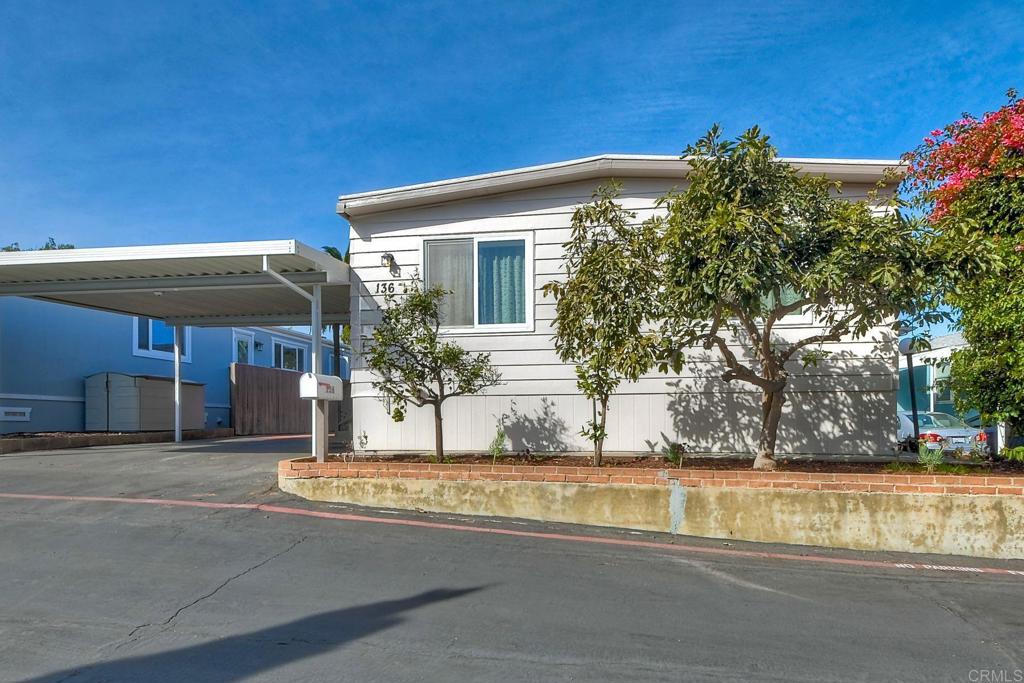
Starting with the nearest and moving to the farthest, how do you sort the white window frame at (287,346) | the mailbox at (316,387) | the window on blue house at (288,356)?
the mailbox at (316,387) → the white window frame at (287,346) → the window on blue house at (288,356)

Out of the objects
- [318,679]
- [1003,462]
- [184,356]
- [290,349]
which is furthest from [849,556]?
[290,349]

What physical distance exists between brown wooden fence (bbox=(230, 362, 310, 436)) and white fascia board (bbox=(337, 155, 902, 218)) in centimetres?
1307

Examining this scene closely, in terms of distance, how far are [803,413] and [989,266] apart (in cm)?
322

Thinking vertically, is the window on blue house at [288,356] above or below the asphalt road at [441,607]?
above

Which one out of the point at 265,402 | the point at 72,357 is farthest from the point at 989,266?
the point at 265,402

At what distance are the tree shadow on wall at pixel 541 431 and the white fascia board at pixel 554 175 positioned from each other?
2.84m

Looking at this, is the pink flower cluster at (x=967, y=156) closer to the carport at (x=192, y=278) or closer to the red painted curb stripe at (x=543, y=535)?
the red painted curb stripe at (x=543, y=535)

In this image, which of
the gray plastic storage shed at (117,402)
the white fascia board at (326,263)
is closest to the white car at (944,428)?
the white fascia board at (326,263)

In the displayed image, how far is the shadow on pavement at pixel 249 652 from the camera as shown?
13.5ft

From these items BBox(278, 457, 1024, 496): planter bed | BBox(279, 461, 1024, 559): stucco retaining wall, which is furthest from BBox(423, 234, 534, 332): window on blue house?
BBox(279, 461, 1024, 559): stucco retaining wall

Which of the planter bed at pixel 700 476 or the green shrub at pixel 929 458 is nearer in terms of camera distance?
the planter bed at pixel 700 476

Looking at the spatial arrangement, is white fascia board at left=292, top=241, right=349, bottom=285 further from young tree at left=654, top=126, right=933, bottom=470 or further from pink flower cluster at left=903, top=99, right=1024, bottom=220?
pink flower cluster at left=903, top=99, right=1024, bottom=220

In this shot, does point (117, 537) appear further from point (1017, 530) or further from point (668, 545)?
point (1017, 530)

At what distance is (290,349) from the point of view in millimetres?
26516
